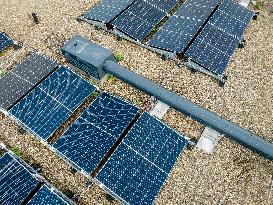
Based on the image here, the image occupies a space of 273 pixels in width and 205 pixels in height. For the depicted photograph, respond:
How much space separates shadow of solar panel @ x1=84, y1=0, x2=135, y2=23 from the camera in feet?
91.2

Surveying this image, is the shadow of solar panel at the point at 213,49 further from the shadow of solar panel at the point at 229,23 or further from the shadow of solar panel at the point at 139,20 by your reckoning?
the shadow of solar panel at the point at 139,20

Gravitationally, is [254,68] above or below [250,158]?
above

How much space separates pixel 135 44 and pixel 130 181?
1259 centimetres

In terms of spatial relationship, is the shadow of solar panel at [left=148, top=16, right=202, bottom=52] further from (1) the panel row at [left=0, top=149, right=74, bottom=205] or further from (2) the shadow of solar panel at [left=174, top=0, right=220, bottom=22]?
(1) the panel row at [left=0, top=149, right=74, bottom=205]

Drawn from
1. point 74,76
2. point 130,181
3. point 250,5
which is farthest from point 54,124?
point 250,5

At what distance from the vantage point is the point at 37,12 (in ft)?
97.8

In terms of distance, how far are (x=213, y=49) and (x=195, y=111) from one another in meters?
6.03

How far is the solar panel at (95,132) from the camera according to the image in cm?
1952

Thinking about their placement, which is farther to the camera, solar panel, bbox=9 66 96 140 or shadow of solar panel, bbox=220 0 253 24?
shadow of solar panel, bbox=220 0 253 24

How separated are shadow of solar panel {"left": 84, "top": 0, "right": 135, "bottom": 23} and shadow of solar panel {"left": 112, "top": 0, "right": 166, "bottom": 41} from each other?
0.53 meters

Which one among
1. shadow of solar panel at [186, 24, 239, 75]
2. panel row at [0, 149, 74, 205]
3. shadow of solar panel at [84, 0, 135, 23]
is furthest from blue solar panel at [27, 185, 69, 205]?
shadow of solar panel at [84, 0, 135, 23]

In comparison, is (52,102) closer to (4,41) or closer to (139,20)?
(4,41)

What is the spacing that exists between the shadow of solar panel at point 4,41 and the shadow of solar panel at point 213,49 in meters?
14.3

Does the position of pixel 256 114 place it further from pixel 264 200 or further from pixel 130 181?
pixel 130 181
